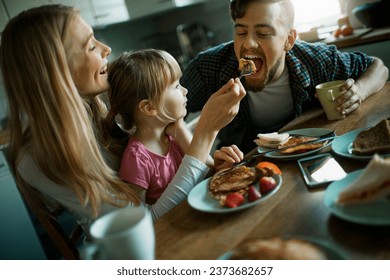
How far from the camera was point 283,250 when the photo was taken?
554 millimetres

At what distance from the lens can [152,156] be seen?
3.88 ft

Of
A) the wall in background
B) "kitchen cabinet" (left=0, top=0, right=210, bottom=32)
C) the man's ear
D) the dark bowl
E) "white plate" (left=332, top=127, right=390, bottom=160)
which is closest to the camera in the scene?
"white plate" (left=332, top=127, right=390, bottom=160)

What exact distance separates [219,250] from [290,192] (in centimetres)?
Answer: 24

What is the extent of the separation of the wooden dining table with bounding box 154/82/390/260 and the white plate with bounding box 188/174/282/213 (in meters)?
0.02

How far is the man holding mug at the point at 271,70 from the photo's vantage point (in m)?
1.48

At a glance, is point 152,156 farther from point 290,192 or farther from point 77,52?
point 290,192

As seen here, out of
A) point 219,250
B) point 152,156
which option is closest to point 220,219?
point 219,250

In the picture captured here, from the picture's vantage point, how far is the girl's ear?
47.2 inches

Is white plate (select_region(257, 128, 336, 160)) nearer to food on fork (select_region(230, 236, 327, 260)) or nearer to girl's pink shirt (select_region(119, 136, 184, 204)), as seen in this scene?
girl's pink shirt (select_region(119, 136, 184, 204))

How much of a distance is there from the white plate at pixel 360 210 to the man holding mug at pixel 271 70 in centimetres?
65

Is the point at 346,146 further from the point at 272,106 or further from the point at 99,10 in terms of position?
the point at 99,10

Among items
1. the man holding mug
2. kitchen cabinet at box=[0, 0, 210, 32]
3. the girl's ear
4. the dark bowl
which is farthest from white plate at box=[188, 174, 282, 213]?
kitchen cabinet at box=[0, 0, 210, 32]

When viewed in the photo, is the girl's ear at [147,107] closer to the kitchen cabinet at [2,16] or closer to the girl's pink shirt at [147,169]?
the girl's pink shirt at [147,169]

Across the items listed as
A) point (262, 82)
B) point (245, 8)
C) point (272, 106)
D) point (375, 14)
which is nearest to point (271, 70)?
point (262, 82)
